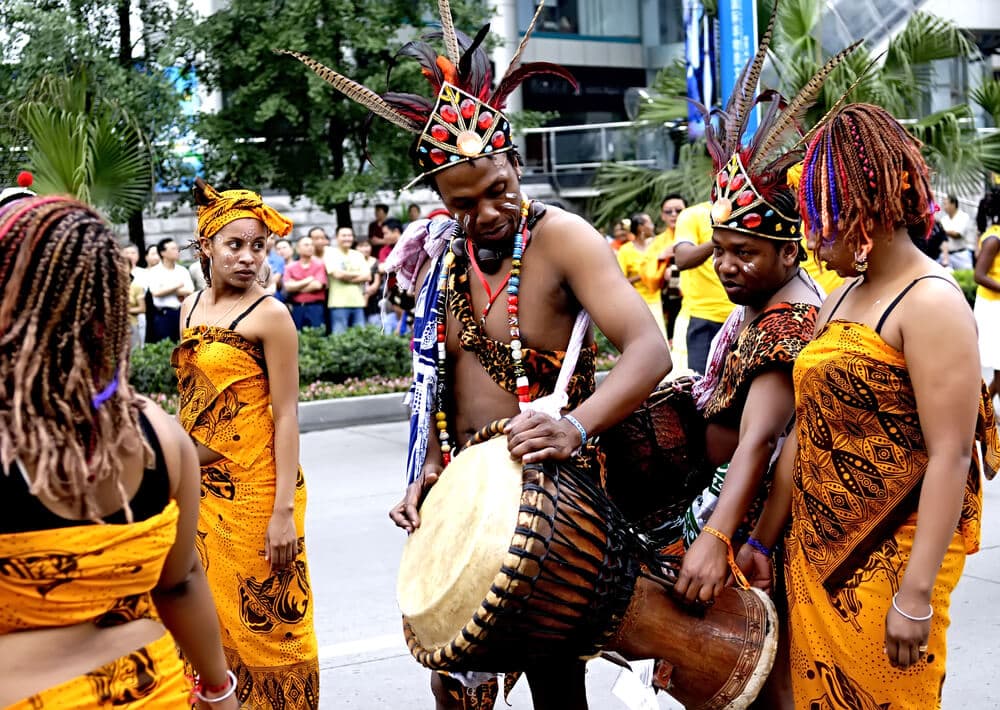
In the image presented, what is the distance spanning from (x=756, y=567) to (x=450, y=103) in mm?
1542

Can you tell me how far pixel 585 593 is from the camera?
3.14m

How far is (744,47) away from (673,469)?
416 inches

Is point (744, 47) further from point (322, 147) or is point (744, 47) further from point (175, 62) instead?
point (175, 62)

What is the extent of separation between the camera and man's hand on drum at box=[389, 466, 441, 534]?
146 inches

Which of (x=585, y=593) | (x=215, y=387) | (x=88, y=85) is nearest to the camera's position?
(x=585, y=593)

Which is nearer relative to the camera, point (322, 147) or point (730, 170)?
point (730, 170)

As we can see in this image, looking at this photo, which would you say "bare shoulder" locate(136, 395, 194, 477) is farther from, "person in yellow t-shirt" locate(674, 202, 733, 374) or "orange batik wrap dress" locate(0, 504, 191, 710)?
"person in yellow t-shirt" locate(674, 202, 733, 374)

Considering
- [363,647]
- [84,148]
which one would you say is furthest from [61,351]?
[84,148]

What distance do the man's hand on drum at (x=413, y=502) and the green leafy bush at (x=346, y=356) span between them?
9619 mm

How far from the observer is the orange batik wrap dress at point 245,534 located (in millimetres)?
4469

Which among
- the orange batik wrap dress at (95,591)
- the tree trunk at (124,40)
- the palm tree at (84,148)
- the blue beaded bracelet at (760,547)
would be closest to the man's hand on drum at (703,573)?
the blue beaded bracelet at (760,547)

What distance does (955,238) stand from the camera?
70.1ft

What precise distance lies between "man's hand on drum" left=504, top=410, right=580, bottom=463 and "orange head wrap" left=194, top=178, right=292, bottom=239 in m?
1.69

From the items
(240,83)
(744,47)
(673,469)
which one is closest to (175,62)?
(240,83)
